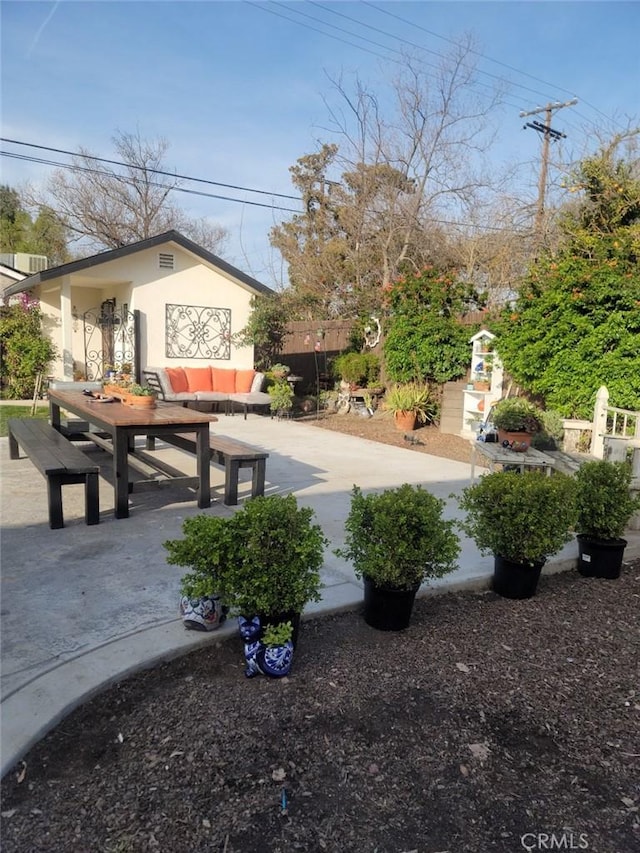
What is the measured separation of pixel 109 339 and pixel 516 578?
39.5ft

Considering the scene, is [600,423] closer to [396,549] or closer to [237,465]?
[237,465]

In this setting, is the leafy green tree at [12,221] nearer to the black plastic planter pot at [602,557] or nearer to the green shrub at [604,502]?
the green shrub at [604,502]

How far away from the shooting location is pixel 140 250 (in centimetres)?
1168

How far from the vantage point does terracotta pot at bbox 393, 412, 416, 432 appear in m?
10.1

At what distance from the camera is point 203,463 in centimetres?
458

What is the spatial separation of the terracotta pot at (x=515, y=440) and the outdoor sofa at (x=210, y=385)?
20.9 feet

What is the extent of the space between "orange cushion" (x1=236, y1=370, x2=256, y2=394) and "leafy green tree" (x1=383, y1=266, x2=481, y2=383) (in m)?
3.38

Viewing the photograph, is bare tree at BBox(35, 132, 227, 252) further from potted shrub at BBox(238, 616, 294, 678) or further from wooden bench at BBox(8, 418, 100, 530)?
potted shrub at BBox(238, 616, 294, 678)

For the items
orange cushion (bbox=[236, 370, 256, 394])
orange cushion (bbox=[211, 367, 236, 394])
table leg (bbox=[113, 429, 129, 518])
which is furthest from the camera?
orange cushion (bbox=[236, 370, 256, 394])

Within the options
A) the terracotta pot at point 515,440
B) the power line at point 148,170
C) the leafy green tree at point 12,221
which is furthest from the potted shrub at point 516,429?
the leafy green tree at point 12,221

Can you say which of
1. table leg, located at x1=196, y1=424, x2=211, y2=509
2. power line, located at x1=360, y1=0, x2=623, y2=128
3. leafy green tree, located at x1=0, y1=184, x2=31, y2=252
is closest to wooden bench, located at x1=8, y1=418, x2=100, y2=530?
table leg, located at x1=196, y1=424, x2=211, y2=509

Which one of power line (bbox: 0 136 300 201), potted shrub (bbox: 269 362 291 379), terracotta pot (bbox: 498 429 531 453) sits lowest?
terracotta pot (bbox: 498 429 531 453)

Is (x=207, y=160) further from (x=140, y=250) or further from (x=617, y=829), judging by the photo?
(x=617, y=829)

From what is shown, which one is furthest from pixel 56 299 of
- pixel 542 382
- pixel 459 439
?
pixel 542 382
